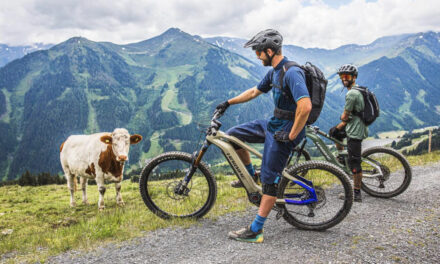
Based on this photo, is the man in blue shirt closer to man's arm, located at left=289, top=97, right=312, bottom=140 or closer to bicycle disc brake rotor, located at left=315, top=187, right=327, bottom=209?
man's arm, located at left=289, top=97, right=312, bottom=140

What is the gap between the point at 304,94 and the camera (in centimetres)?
448

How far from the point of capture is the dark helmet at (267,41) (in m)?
5.01

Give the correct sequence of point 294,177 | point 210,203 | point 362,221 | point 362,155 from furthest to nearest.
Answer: point 362,155 → point 210,203 → point 362,221 → point 294,177

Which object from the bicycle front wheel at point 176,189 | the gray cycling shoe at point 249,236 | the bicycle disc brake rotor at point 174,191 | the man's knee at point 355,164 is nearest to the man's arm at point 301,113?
the gray cycling shoe at point 249,236

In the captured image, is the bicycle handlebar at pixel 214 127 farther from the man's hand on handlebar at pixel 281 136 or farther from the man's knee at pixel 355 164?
the man's knee at pixel 355 164

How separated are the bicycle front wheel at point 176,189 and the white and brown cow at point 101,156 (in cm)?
265

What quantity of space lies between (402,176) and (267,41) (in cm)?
587

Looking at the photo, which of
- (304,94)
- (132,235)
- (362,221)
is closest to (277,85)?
(304,94)

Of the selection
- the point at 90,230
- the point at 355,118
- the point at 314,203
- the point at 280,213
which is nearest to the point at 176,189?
the point at 90,230

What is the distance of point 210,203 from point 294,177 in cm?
203

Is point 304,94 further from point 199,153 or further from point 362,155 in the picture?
point 362,155

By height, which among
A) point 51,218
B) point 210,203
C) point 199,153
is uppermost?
point 199,153

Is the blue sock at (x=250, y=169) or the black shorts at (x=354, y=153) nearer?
the blue sock at (x=250, y=169)

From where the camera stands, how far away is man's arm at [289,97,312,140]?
4.45m
